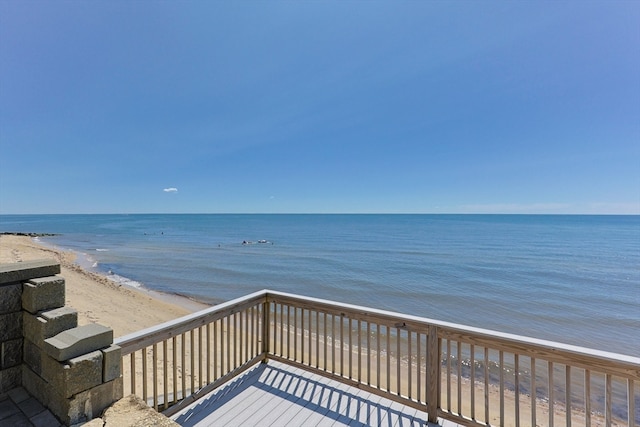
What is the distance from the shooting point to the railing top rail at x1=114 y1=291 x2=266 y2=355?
1987mm

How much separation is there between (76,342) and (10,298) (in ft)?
2.05

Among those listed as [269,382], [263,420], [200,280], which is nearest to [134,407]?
[263,420]

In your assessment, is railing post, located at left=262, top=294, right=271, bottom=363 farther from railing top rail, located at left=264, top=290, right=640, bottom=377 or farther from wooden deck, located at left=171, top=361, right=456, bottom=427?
railing top rail, located at left=264, top=290, right=640, bottom=377

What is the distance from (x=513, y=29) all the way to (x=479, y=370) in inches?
288

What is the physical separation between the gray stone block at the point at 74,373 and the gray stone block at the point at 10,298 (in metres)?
0.41

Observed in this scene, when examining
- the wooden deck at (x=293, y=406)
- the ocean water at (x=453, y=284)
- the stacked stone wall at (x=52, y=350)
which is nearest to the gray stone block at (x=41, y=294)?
the stacked stone wall at (x=52, y=350)

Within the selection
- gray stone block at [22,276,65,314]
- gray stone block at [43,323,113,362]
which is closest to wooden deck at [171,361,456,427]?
gray stone block at [43,323,113,362]

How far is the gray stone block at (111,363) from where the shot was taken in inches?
60.4

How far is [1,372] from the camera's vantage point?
5.56 feet

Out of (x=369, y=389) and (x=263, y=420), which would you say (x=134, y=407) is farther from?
(x=369, y=389)

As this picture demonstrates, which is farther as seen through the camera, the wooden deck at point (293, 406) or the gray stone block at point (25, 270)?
the wooden deck at point (293, 406)

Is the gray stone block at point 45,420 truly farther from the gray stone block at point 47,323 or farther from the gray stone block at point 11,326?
the gray stone block at point 11,326

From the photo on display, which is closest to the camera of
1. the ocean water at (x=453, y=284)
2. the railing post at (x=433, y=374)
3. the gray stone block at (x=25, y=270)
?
the gray stone block at (x=25, y=270)

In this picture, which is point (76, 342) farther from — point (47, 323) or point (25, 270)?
point (25, 270)
